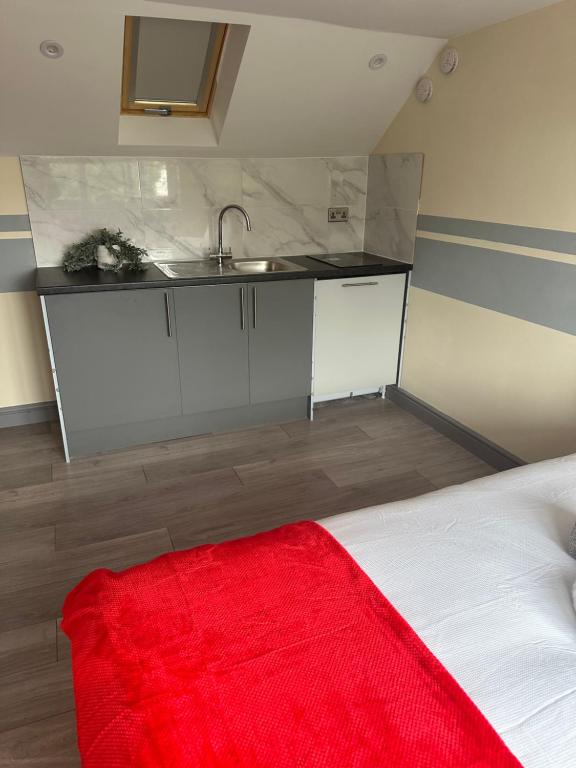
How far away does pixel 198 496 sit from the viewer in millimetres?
2680

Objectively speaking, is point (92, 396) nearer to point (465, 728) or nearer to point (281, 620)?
point (281, 620)

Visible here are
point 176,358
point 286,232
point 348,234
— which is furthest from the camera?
point 348,234

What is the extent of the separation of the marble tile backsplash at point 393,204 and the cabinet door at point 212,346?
1064 mm

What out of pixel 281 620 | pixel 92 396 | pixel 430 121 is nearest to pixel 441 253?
pixel 430 121

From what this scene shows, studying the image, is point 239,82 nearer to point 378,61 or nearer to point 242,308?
point 378,61

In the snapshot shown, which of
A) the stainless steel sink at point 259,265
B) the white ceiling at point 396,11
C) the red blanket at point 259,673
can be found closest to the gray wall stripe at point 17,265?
the stainless steel sink at point 259,265

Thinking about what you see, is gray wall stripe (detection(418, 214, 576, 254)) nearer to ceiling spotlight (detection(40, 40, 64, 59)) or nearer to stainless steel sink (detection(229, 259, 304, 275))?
stainless steel sink (detection(229, 259, 304, 275))

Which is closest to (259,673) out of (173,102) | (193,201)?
(193,201)

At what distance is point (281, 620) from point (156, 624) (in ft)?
0.84

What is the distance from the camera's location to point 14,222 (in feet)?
10.0

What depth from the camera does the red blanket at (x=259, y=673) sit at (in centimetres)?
93

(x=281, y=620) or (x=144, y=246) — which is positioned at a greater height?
(x=144, y=246)

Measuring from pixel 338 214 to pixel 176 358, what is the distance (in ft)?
5.01

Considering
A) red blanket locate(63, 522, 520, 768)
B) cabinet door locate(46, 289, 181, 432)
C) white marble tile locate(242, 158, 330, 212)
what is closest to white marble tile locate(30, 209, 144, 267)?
cabinet door locate(46, 289, 181, 432)
